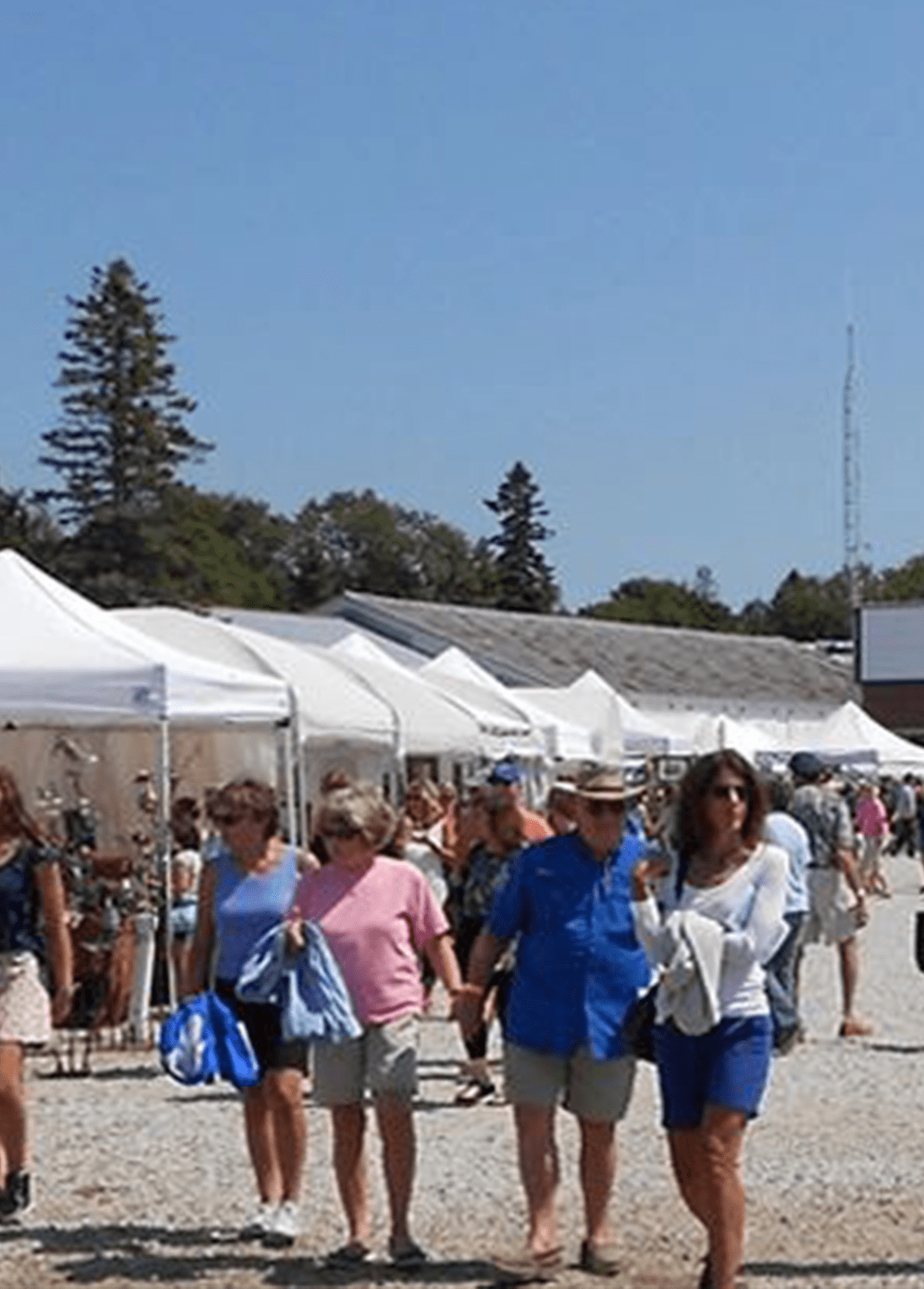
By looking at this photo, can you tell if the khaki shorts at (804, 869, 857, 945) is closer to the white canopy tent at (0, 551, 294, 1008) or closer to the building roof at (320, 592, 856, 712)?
the white canopy tent at (0, 551, 294, 1008)

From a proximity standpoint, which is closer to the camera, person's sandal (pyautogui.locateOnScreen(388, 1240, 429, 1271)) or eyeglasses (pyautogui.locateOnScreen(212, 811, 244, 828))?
person's sandal (pyautogui.locateOnScreen(388, 1240, 429, 1271))

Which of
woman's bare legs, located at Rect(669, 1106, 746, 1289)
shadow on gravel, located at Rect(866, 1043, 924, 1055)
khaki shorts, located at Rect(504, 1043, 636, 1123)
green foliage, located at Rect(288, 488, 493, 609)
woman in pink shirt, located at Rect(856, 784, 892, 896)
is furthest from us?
green foliage, located at Rect(288, 488, 493, 609)

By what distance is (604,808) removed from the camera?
8117mm

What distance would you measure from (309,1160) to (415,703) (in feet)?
45.4

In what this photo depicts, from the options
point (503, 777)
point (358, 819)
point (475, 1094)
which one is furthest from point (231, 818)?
point (475, 1094)

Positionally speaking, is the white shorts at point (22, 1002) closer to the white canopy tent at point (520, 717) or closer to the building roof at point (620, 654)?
the white canopy tent at point (520, 717)

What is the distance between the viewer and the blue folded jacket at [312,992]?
8.30m

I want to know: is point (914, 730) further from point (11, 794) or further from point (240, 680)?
point (11, 794)

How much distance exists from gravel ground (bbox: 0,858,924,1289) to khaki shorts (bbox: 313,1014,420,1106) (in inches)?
21.8

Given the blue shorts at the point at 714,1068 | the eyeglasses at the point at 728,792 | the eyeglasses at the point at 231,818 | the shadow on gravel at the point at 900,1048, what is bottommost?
the shadow on gravel at the point at 900,1048

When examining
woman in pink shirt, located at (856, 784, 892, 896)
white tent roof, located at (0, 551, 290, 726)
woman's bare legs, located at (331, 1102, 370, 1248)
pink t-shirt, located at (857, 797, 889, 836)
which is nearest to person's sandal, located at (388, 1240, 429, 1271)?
woman's bare legs, located at (331, 1102, 370, 1248)

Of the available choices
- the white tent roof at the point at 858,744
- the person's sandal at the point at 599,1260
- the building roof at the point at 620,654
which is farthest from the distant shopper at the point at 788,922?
the building roof at the point at 620,654

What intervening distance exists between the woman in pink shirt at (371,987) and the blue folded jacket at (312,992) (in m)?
0.05

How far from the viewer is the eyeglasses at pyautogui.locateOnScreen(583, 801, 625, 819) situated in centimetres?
812
